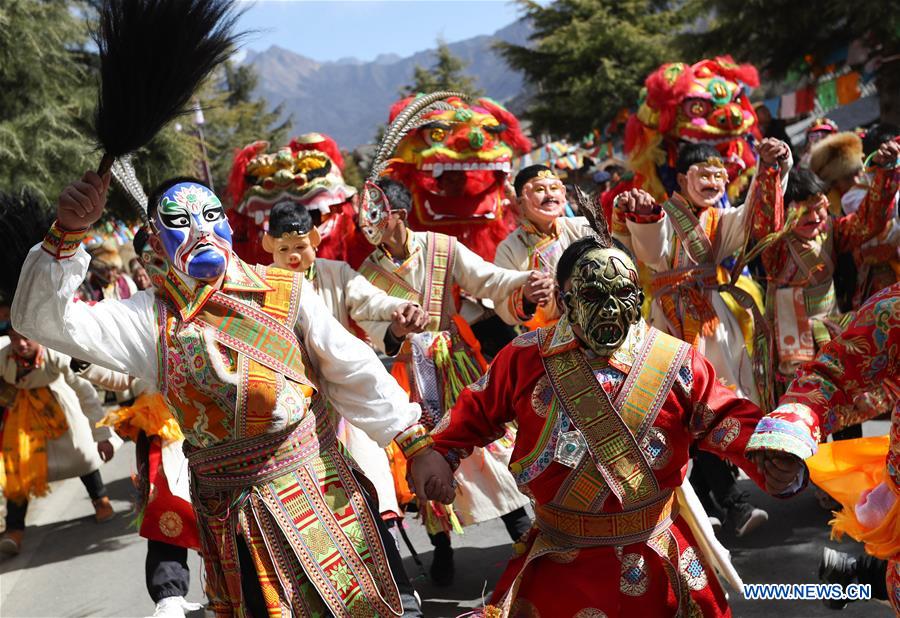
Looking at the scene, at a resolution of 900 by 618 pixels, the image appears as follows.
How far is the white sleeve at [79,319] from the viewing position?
A: 2.71m

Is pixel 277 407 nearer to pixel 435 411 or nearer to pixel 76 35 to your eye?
pixel 435 411

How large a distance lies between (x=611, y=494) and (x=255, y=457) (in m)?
1.07

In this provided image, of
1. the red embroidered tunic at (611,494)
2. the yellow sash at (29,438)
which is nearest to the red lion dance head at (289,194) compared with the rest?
the yellow sash at (29,438)

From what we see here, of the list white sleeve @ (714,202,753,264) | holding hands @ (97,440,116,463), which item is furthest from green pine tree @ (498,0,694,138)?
holding hands @ (97,440,116,463)

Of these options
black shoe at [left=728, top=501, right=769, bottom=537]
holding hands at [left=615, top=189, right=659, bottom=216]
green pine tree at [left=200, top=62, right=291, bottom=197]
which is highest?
holding hands at [left=615, top=189, right=659, bottom=216]

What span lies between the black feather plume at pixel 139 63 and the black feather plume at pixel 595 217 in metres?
1.23

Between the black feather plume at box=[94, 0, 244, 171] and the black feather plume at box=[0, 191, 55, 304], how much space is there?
1.70ft

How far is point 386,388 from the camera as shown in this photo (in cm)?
315

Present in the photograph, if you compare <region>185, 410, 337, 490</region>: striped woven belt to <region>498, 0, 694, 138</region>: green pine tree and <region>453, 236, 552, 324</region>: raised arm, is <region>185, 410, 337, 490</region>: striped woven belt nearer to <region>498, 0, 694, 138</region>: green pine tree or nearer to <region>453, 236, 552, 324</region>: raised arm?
<region>453, 236, 552, 324</region>: raised arm

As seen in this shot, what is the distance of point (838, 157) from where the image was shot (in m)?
6.71

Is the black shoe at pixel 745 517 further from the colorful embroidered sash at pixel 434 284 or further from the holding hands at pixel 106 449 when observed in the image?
the holding hands at pixel 106 449

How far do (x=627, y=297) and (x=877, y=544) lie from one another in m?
0.95

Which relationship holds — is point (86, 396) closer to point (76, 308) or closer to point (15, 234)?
point (15, 234)

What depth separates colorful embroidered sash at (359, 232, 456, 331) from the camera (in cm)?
480
